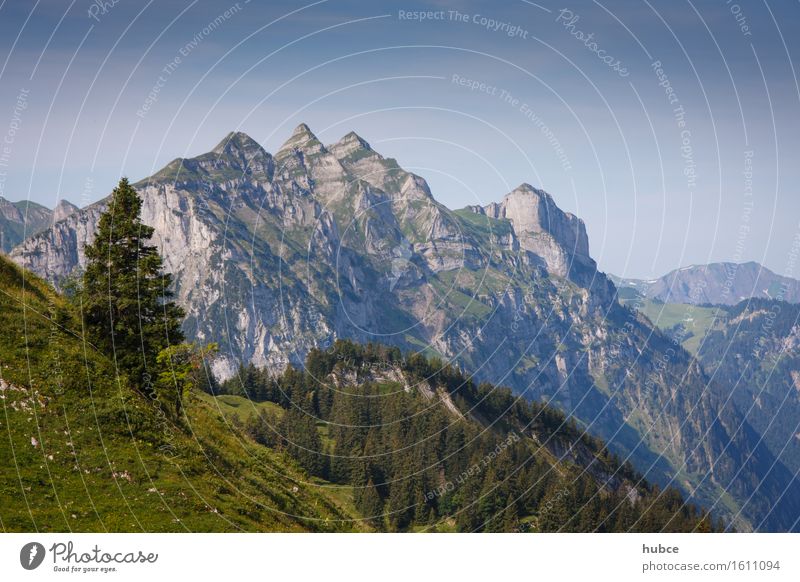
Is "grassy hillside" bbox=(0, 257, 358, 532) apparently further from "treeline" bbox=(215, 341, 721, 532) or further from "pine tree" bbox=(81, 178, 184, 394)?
"treeline" bbox=(215, 341, 721, 532)

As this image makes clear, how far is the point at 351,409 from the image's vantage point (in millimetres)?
190625

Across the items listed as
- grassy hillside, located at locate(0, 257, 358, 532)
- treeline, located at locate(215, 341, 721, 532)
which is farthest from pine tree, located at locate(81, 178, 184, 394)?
treeline, located at locate(215, 341, 721, 532)

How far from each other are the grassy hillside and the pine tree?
6.99ft

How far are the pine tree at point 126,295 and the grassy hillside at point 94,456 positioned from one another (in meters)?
2.13

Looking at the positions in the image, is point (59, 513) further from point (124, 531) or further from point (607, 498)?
point (607, 498)

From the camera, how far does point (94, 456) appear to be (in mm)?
43062

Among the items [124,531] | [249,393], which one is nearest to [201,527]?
[124,531]

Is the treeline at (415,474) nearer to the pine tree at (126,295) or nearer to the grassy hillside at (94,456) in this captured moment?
the pine tree at (126,295)

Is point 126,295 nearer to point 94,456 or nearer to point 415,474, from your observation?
point 94,456

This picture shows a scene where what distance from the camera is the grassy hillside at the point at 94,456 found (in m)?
39.3

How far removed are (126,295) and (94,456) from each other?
54.4 ft

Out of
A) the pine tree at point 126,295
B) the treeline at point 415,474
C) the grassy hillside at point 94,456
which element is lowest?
the treeline at point 415,474

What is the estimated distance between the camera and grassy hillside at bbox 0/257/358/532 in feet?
129

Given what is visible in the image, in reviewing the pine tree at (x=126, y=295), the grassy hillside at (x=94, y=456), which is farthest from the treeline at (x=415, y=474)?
the grassy hillside at (x=94, y=456)
